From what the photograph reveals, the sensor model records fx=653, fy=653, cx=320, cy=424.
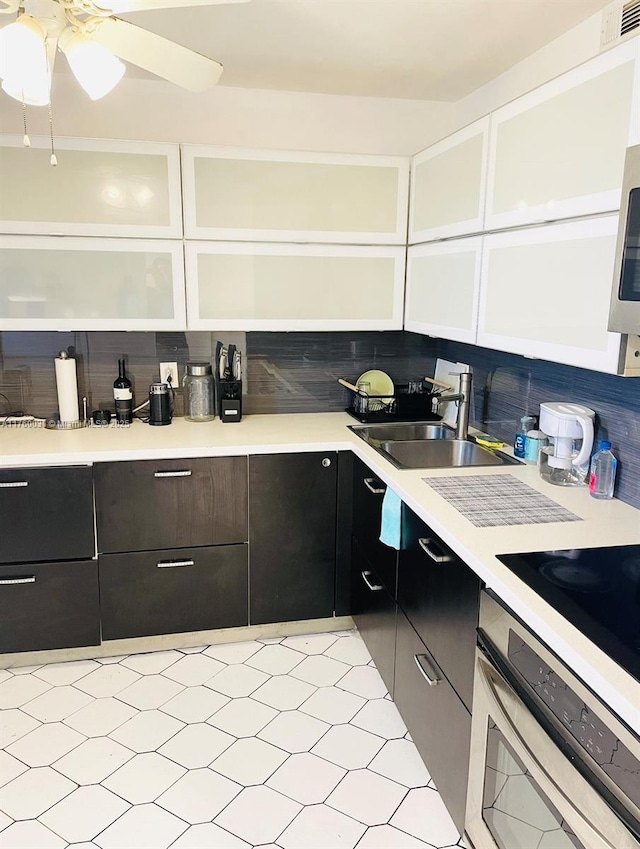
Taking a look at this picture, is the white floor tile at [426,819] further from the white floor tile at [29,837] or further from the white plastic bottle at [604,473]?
the white plastic bottle at [604,473]

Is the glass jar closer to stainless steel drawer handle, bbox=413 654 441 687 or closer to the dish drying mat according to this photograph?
the dish drying mat

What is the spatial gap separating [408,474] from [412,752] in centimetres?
91

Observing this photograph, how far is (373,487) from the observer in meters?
2.43

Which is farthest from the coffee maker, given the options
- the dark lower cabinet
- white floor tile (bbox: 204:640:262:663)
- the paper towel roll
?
the paper towel roll

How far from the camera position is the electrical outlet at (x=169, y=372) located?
3.06m

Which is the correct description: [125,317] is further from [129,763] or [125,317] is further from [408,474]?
[129,763]

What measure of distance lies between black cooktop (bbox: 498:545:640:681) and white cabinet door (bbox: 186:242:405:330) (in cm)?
159

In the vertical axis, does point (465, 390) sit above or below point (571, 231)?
below

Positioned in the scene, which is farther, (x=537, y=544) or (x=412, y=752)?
(x=412, y=752)

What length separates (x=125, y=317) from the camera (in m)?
2.71

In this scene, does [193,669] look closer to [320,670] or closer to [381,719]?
[320,670]

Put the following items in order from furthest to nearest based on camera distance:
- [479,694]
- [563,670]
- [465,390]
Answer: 1. [465,390]
2. [479,694]
3. [563,670]

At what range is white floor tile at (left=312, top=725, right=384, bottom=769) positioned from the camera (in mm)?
2117

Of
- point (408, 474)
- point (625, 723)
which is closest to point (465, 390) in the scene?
point (408, 474)
